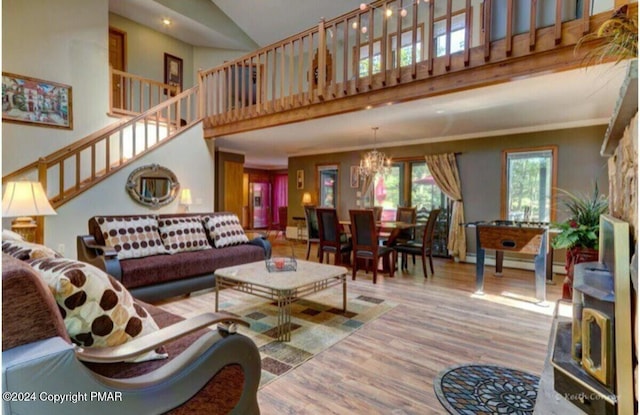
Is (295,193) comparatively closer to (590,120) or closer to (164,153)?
(164,153)

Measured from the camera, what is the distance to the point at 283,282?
106 inches

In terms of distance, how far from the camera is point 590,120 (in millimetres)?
4844

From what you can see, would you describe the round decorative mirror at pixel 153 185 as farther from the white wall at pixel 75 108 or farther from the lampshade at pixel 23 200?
the lampshade at pixel 23 200

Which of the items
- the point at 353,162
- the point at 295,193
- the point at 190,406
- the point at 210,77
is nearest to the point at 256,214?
the point at 295,193

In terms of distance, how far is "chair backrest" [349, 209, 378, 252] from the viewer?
4.36 metres

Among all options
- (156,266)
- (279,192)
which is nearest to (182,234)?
(156,266)

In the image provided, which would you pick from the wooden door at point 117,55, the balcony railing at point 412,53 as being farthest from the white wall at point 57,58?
Answer: the balcony railing at point 412,53

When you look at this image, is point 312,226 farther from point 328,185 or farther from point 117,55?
point 117,55

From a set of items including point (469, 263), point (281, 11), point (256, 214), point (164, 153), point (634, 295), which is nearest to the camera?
point (634, 295)

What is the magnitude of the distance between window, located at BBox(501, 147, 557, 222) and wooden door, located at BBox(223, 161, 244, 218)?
5516 millimetres

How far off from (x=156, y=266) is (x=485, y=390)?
122 inches

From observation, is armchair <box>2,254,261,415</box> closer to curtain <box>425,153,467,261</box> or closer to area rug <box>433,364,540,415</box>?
area rug <box>433,364,540,415</box>

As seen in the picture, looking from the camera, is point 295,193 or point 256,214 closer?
point 295,193

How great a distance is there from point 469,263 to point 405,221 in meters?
1.38
